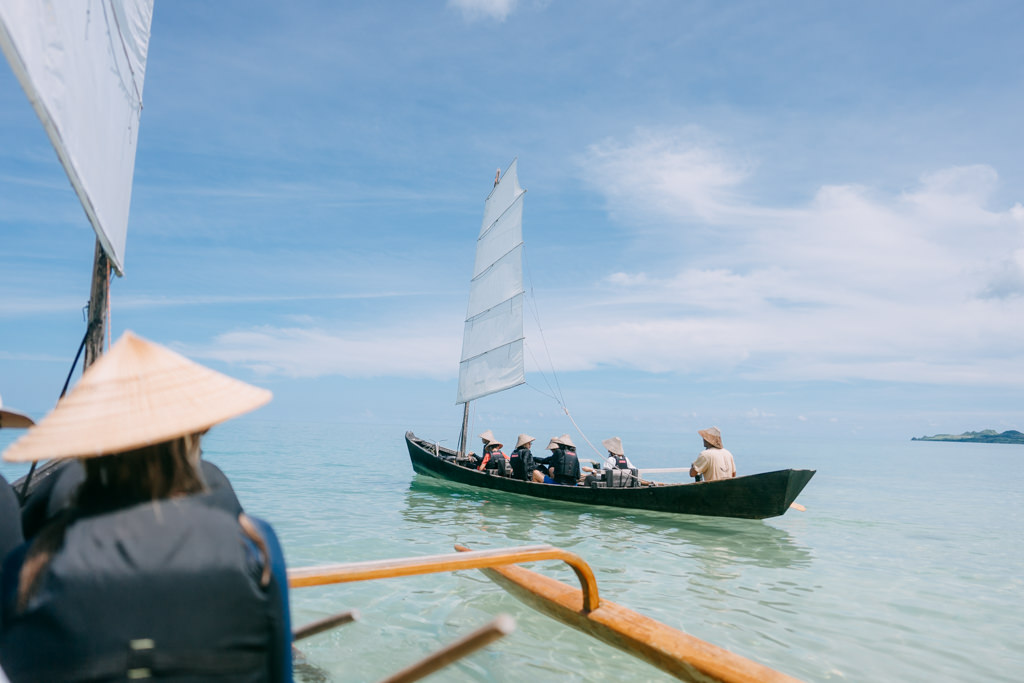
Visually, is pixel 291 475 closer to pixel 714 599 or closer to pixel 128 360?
pixel 714 599

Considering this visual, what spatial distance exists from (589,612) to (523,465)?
1136 cm

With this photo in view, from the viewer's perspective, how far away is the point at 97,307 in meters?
6.19

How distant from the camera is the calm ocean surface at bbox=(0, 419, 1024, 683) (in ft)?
18.3

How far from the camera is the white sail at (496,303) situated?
21.3 meters

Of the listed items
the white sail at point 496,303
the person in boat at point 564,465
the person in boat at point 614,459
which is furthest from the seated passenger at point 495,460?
the white sail at point 496,303

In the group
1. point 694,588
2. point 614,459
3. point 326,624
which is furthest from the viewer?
point 614,459

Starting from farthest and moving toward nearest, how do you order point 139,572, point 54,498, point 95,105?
point 95,105 < point 54,498 < point 139,572

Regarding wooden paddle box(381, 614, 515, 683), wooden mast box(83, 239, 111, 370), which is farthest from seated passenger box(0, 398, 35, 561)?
wooden mast box(83, 239, 111, 370)

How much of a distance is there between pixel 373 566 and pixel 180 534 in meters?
2.06

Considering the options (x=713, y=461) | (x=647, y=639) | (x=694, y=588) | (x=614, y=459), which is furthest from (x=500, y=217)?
(x=647, y=639)

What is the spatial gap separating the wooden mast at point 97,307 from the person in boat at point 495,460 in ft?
37.2

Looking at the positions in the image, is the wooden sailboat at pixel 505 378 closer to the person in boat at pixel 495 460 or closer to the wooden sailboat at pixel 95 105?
the person in boat at pixel 495 460

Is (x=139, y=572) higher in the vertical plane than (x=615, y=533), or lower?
higher

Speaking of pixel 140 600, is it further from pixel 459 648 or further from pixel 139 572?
pixel 459 648
